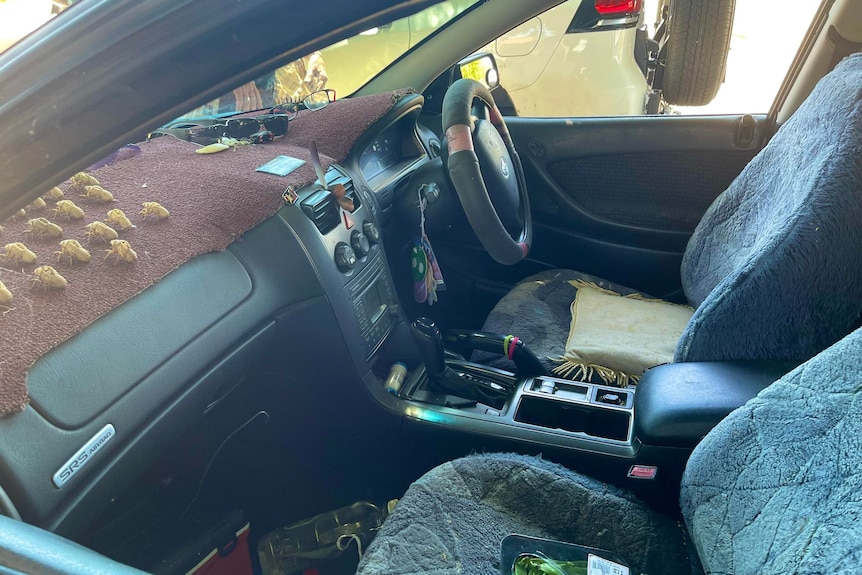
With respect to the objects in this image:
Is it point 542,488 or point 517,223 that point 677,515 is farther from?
point 517,223

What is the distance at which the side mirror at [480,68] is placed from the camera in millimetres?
1747

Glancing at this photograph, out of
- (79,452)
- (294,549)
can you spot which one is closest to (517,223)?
(294,549)

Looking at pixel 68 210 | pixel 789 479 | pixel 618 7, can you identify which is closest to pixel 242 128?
pixel 68 210

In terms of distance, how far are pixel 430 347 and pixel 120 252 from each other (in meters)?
0.66

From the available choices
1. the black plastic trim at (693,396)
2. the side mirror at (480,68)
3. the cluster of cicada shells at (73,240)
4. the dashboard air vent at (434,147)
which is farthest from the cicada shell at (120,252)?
the side mirror at (480,68)

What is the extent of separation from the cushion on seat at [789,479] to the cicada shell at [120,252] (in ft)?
2.56

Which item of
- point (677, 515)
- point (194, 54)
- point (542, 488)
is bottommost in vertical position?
point (677, 515)

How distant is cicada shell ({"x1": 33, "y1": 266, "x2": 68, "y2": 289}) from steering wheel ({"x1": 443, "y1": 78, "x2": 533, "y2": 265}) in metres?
0.69

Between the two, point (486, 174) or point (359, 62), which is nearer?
point (486, 174)

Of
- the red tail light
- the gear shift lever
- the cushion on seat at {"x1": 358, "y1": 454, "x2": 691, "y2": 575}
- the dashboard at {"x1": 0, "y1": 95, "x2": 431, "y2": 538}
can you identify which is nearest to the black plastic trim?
the cushion on seat at {"x1": 358, "y1": 454, "x2": 691, "y2": 575}

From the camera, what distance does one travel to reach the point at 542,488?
99cm

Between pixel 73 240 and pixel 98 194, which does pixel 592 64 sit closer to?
pixel 98 194

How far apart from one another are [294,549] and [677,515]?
0.74 m

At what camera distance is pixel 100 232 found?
2.89 feet
